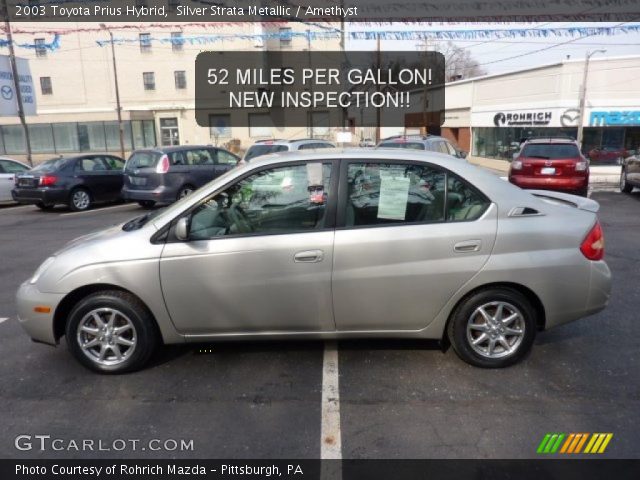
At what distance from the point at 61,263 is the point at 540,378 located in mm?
3537

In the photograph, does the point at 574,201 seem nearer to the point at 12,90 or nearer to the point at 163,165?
the point at 163,165

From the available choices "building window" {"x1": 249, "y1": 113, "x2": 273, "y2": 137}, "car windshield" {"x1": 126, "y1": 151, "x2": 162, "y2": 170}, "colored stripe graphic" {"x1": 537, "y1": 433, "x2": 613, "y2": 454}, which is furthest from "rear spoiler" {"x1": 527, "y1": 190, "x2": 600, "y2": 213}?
"building window" {"x1": 249, "y1": 113, "x2": 273, "y2": 137}

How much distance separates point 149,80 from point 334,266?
40513mm

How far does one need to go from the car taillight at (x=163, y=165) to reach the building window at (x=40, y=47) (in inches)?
1351

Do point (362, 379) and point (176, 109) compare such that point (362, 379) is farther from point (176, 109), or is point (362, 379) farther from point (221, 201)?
point (176, 109)

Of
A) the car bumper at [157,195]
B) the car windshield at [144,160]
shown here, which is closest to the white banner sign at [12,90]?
the car windshield at [144,160]

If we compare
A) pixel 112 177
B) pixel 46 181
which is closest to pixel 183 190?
pixel 112 177

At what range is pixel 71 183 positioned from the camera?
12.2 meters

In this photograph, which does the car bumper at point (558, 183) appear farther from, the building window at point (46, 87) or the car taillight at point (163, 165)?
the building window at point (46, 87)

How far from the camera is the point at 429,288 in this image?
3424mm

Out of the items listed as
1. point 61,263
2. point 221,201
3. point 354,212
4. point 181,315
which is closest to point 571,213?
point 354,212

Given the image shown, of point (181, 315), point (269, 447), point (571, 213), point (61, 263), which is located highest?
point (571, 213)

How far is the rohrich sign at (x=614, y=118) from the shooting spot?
22.4 meters

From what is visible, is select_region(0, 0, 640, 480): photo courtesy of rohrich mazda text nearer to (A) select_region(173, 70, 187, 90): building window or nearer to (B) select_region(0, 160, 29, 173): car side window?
(B) select_region(0, 160, 29, 173): car side window
